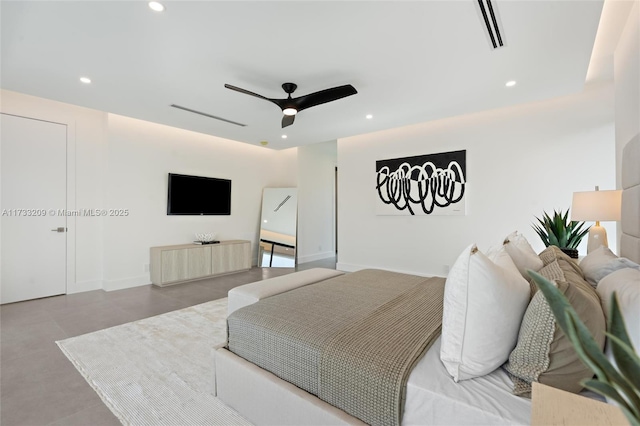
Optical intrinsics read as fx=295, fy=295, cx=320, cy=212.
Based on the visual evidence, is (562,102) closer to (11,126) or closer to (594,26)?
(594,26)

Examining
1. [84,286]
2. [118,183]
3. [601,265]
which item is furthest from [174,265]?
[601,265]

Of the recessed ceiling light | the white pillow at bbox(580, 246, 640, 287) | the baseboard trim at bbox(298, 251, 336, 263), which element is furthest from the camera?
the baseboard trim at bbox(298, 251, 336, 263)

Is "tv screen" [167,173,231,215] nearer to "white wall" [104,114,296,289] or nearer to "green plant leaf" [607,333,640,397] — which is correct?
"white wall" [104,114,296,289]

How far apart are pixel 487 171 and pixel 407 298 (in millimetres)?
3284

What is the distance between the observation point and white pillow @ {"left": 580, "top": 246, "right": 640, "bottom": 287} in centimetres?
136

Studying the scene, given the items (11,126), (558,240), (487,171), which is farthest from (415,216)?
(11,126)

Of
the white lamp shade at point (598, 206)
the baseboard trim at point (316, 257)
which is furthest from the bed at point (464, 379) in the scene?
the baseboard trim at point (316, 257)

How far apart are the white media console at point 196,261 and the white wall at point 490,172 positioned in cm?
216

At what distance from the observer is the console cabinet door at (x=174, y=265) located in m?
4.61

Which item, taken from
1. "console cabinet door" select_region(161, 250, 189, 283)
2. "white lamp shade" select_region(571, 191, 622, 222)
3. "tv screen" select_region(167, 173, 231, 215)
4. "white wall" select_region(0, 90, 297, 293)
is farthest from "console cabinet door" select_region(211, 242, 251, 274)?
"white lamp shade" select_region(571, 191, 622, 222)

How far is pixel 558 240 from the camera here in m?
3.04

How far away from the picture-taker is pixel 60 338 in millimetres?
2717

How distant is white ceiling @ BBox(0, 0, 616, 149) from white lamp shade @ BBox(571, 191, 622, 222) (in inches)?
50.9

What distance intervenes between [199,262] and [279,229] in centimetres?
190
